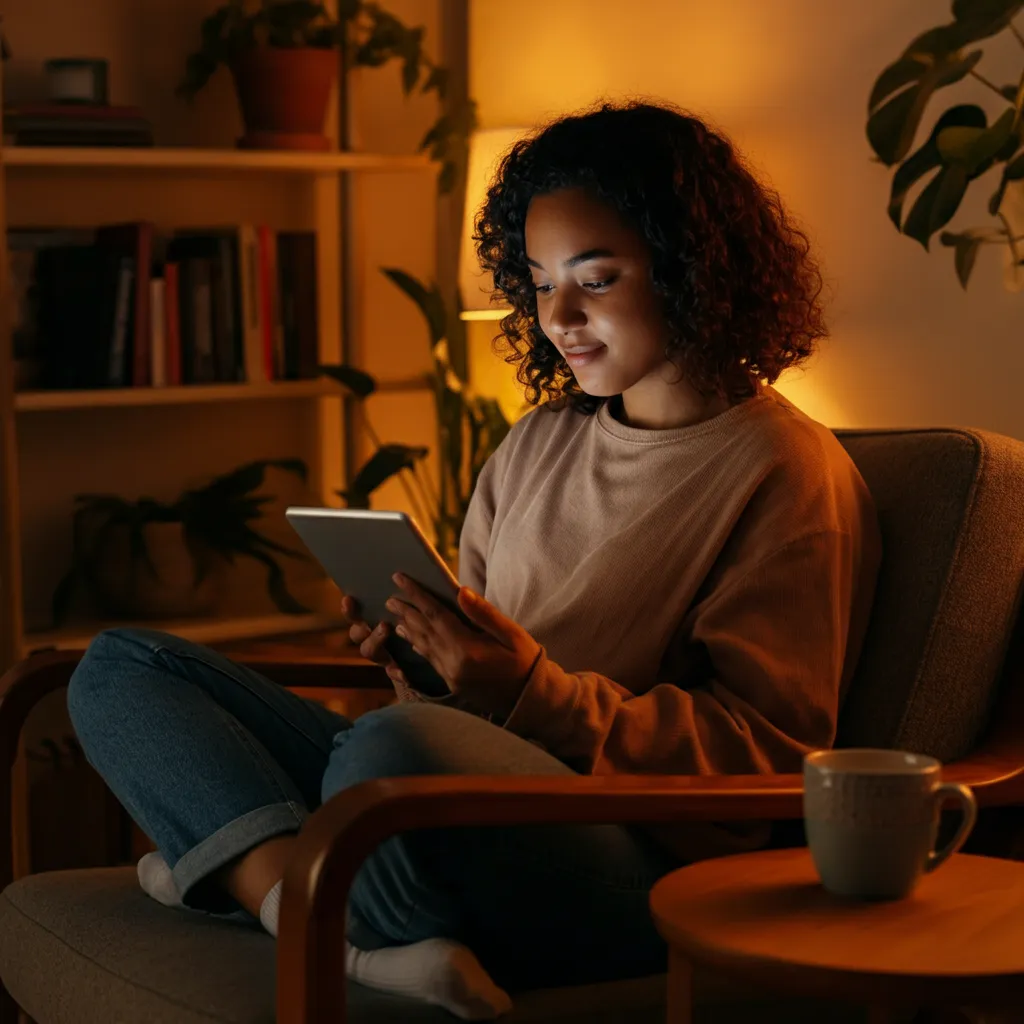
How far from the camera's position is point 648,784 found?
4.06ft

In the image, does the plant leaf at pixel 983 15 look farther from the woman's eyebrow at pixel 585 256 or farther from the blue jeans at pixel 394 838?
the blue jeans at pixel 394 838

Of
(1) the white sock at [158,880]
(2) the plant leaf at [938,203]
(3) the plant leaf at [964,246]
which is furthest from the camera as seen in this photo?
(3) the plant leaf at [964,246]

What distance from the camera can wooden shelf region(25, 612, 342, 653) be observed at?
2.73 m

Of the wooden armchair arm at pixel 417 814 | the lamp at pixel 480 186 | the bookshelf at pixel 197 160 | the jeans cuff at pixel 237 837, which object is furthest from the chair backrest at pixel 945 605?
the bookshelf at pixel 197 160

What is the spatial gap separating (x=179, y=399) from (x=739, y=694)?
5.29 ft

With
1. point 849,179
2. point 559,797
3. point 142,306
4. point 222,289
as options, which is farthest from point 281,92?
point 559,797

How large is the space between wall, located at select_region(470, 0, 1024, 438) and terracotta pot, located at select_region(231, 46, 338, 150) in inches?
21.2

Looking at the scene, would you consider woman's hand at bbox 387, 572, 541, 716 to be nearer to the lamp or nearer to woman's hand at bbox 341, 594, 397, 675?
woman's hand at bbox 341, 594, 397, 675

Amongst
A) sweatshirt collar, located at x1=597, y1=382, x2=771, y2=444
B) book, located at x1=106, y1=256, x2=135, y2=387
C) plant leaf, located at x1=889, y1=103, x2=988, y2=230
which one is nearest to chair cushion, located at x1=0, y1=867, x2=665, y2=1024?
sweatshirt collar, located at x1=597, y1=382, x2=771, y2=444

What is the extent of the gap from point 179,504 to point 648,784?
1.80m

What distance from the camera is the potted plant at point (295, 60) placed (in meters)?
2.94

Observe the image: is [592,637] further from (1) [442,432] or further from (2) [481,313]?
(1) [442,432]

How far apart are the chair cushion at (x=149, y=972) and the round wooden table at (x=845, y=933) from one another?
0.57 ft

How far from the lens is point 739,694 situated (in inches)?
57.7
